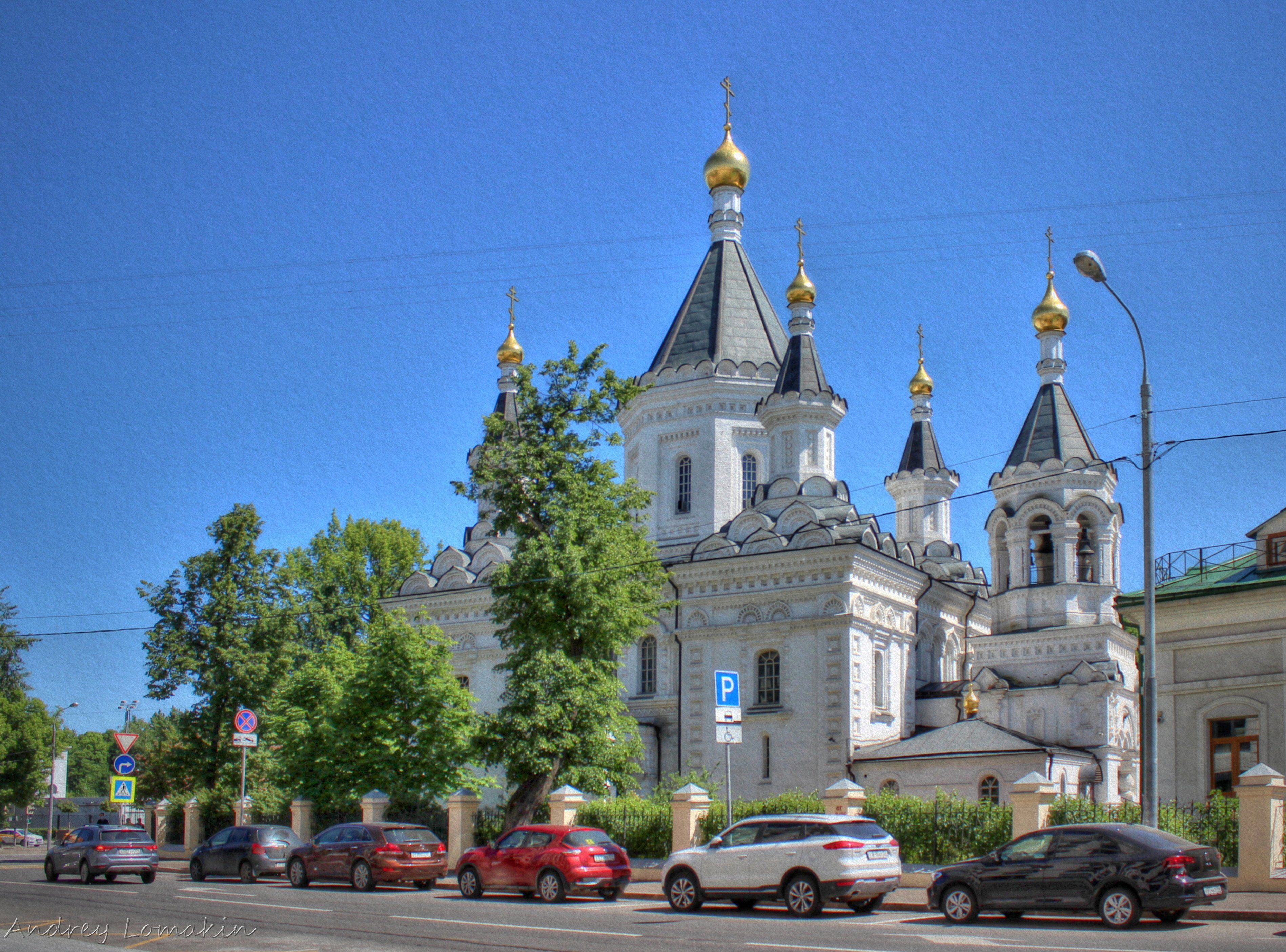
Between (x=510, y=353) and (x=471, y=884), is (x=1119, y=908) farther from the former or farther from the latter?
(x=510, y=353)

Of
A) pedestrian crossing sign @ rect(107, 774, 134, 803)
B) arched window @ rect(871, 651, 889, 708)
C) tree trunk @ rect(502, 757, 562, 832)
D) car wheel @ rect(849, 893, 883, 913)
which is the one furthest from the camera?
arched window @ rect(871, 651, 889, 708)

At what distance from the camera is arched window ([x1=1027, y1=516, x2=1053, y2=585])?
3644cm

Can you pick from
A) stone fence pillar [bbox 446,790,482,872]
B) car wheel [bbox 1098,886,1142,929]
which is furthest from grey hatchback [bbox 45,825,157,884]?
car wheel [bbox 1098,886,1142,929]

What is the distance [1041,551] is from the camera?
121ft

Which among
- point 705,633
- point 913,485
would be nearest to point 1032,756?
point 705,633

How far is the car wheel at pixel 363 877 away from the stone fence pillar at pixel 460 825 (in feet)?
15.4

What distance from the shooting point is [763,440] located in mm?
40094

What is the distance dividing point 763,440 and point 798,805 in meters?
18.6

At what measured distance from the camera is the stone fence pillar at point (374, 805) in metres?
27.0

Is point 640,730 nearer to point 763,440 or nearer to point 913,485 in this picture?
point 763,440

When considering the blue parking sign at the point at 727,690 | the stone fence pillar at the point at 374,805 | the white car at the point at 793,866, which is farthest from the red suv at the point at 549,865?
the stone fence pillar at the point at 374,805

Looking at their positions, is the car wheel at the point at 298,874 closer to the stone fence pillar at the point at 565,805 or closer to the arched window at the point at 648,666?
the stone fence pillar at the point at 565,805

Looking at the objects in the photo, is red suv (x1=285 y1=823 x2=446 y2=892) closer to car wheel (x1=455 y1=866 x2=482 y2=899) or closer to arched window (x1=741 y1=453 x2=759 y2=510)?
car wheel (x1=455 y1=866 x2=482 y2=899)

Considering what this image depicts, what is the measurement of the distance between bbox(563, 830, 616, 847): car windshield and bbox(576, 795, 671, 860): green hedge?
4.90m
